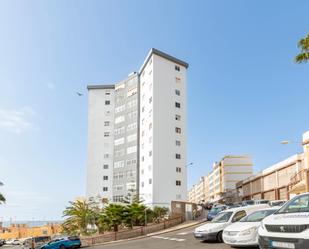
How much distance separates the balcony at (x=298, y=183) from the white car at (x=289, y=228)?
25831 mm

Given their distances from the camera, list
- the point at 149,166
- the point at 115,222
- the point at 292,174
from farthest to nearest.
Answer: the point at 149,166 → the point at 292,174 → the point at 115,222

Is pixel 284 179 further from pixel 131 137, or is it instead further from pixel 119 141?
pixel 119 141

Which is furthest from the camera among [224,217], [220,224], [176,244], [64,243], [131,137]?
[131,137]

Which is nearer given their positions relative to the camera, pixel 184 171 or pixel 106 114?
pixel 184 171

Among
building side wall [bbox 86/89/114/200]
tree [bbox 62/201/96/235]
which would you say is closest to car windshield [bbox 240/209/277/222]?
tree [bbox 62/201/96/235]

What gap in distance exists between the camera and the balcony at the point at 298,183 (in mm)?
34541

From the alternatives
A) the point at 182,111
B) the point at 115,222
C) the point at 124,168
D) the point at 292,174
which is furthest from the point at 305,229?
the point at 124,168

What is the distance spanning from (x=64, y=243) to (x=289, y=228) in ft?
81.5

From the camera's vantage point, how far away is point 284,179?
151ft

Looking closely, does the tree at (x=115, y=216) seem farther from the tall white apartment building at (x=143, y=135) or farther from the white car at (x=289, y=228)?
the white car at (x=289, y=228)

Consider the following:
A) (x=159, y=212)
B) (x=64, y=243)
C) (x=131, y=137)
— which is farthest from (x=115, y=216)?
(x=131, y=137)

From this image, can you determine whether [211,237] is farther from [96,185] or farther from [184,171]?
[96,185]

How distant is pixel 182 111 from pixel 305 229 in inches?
2246

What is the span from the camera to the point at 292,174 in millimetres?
43094
